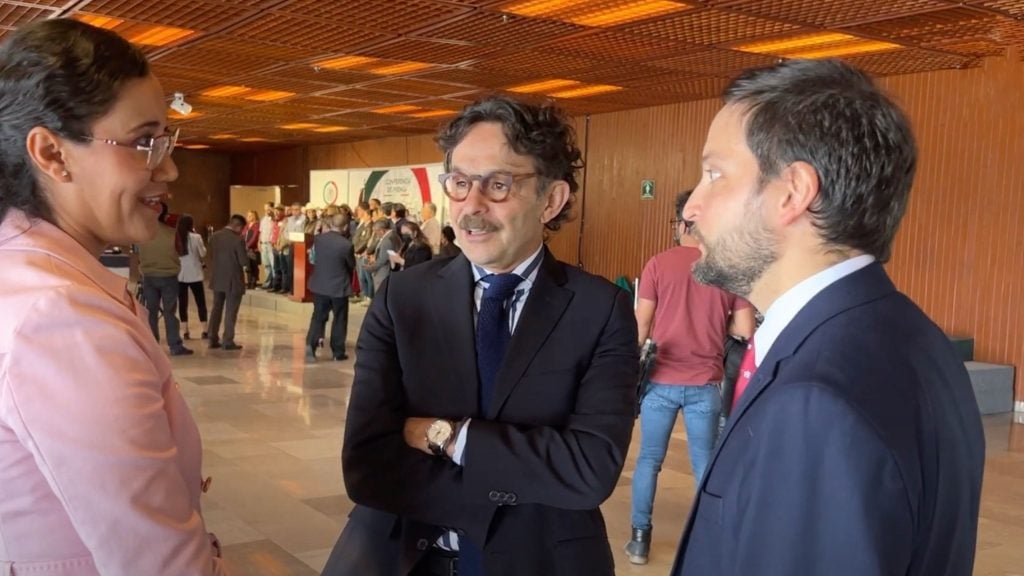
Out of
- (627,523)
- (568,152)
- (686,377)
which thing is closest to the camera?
(568,152)

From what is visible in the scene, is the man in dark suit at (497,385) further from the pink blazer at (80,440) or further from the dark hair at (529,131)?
the pink blazer at (80,440)

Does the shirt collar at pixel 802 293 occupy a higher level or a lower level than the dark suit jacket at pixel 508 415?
higher

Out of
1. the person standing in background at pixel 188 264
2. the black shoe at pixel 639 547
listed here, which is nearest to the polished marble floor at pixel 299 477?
the black shoe at pixel 639 547

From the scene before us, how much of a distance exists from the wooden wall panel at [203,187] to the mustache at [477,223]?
26.0 meters

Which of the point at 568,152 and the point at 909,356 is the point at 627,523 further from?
the point at 909,356

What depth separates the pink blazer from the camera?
3.77 feet

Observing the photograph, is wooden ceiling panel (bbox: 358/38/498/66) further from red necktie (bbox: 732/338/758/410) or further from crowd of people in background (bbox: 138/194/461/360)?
red necktie (bbox: 732/338/758/410)

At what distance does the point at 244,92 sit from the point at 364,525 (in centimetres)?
1250

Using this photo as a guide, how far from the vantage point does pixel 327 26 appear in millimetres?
8141

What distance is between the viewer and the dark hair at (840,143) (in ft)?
4.17

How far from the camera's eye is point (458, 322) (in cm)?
192

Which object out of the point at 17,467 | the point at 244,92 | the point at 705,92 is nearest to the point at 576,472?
the point at 17,467

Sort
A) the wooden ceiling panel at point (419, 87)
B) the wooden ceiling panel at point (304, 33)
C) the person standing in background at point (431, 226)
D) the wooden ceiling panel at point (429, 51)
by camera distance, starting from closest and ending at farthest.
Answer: the wooden ceiling panel at point (304, 33)
the wooden ceiling panel at point (429, 51)
the wooden ceiling panel at point (419, 87)
the person standing in background at point (431, 226)

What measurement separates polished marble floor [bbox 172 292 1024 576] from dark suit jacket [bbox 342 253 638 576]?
8.18 feet
